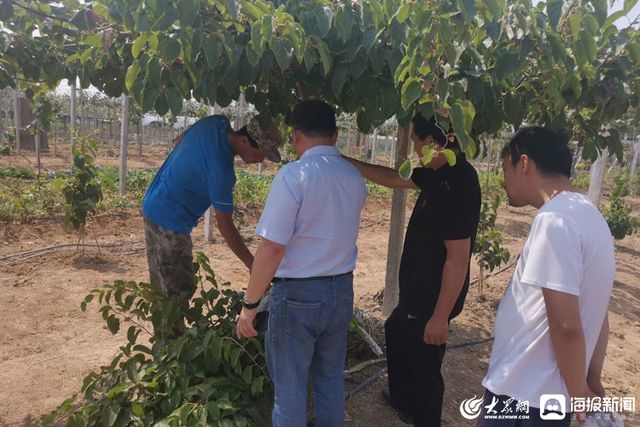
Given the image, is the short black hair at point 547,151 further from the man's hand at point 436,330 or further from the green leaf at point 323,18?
the man's hand at point 436,330

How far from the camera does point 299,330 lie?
1.88 metres

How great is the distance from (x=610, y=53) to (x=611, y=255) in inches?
42.6

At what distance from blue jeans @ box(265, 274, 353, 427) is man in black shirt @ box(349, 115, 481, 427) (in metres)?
0.46

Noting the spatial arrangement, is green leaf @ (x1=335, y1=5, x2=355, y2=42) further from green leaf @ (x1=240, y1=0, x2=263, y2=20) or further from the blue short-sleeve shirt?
the blue short-sleeve shirt

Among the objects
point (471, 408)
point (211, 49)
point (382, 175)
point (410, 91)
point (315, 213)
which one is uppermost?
point (211, 49)

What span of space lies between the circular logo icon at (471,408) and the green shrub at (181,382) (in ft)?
4.06

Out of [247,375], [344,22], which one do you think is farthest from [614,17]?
[247,375]

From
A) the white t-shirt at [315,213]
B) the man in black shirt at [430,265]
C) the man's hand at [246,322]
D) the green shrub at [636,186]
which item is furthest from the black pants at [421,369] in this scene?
the green shrub at [636,186]

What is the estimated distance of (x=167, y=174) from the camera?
97.7 inches

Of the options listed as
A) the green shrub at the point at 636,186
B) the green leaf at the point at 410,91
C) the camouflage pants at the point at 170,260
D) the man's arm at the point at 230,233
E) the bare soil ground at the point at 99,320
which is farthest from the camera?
the green shrub at the point at 636,186

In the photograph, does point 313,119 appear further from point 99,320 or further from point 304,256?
point 99,320

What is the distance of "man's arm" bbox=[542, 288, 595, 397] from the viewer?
1.34 metres

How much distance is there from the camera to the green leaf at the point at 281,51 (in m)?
1.55

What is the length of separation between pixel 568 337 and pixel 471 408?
1.68 metres
